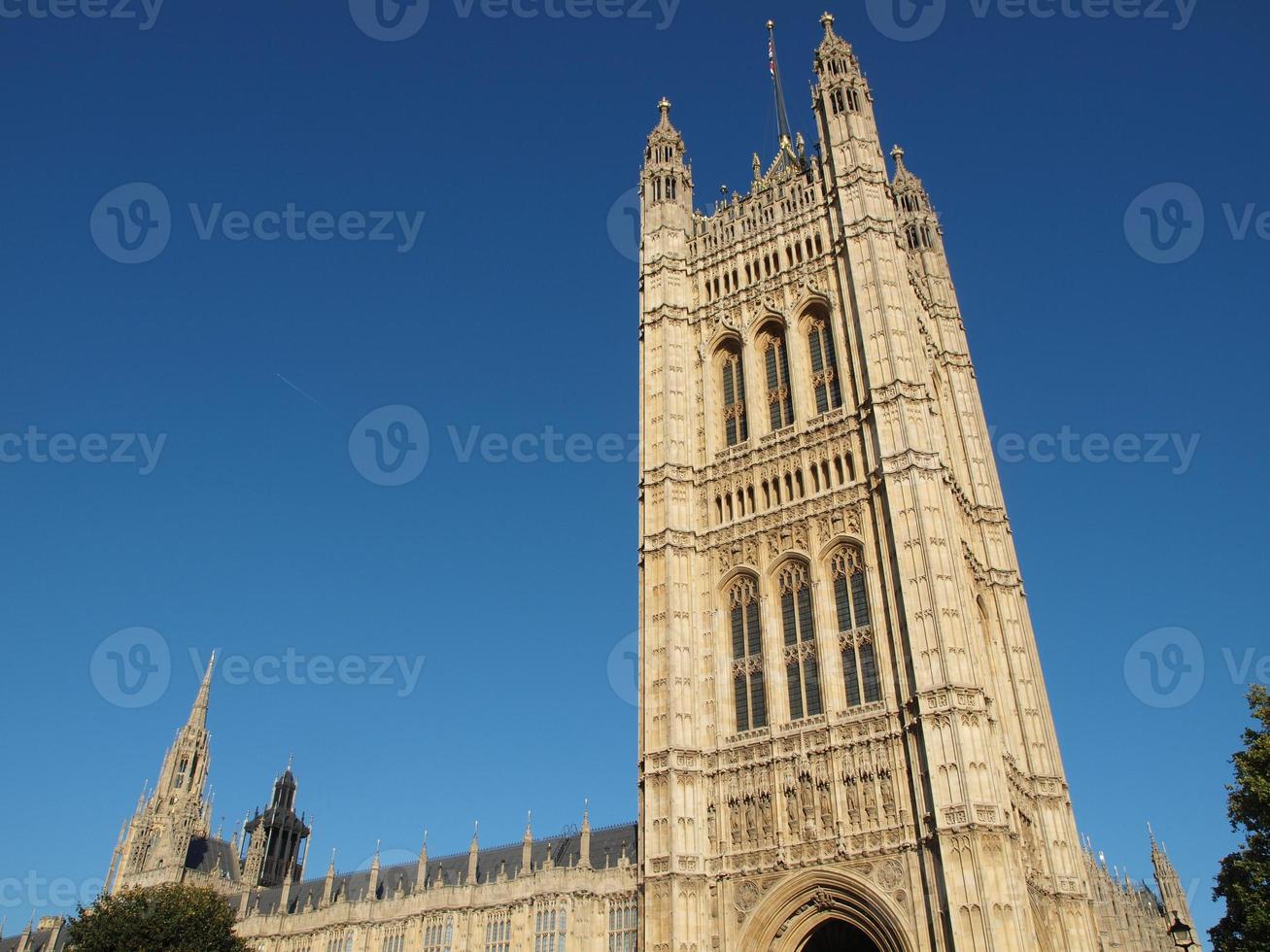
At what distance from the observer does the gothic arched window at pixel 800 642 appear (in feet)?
111

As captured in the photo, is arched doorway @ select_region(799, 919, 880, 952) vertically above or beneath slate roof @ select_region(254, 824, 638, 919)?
beneath

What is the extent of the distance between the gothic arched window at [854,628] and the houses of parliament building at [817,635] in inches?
3.6

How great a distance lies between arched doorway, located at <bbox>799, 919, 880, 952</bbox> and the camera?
3111 centimetres

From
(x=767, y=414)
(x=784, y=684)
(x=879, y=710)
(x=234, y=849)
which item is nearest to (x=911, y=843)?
(x=879, y=710)

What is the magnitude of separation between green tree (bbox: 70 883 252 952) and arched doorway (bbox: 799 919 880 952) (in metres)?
21.1

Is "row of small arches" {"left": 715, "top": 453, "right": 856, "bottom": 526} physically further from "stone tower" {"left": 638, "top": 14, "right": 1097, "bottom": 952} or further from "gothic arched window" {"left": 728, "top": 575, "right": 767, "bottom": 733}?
"gothic arched window" {"left": 728, "top": 575, "right": 767, "bottom": 733}

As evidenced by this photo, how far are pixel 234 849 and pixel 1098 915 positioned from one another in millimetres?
64789

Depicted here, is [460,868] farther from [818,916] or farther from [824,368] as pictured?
[824,368]

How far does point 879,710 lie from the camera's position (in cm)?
3183

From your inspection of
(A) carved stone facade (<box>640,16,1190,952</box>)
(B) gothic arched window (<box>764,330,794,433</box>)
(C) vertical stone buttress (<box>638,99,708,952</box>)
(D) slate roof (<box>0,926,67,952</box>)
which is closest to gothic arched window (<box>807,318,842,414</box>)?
(A) carved stone facade (<box>640,16,1190,952</box>)

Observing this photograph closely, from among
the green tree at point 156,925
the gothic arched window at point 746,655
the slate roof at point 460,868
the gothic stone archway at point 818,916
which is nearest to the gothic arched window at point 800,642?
the gothic arched window at point 746,655

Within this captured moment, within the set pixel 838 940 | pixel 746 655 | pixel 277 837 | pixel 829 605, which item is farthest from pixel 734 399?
pixel 277 837

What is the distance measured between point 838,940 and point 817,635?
9.47 meters

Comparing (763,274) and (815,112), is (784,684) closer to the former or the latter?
(763,274)
